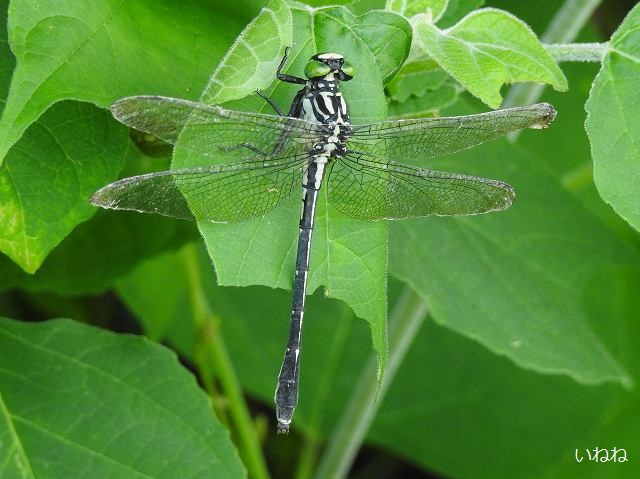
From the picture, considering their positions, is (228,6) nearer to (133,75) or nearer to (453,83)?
(133,75)

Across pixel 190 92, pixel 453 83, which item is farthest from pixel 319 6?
pixel 453 83

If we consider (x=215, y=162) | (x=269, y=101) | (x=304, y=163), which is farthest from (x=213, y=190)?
(x=304, y=163)

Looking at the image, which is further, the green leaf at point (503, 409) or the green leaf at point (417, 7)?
the green leaf at point (503, 409)

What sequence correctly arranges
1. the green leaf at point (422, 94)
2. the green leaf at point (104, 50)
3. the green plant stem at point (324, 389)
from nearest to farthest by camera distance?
the green leaf at point (104, 50) < the green leaf at point (422, 94) < the green plant stem at point (324, 389)

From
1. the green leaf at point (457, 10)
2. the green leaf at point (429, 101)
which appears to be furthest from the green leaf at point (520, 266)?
the green leaf at point (457, 10)

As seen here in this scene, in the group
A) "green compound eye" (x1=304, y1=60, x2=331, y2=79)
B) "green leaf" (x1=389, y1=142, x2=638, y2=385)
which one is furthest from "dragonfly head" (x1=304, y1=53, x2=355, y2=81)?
"green leaf" (x1=389, y1=142, x2=638, y2=385)

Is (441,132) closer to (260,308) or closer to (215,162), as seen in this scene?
(215,162)

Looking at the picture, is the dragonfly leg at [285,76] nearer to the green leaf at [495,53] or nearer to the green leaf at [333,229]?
the green leaf at [333,229]

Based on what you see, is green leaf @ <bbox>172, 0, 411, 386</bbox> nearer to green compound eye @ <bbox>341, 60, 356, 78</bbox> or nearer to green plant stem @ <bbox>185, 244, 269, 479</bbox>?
green compound eye @ <bbox>341, 60, 356, 78</bbox>
